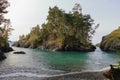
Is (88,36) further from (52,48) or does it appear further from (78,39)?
(52,48)

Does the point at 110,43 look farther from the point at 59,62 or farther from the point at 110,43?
the point at 59,62

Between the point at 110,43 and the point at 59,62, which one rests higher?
the point at 110,43

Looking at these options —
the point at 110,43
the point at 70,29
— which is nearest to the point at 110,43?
the point at 110,43

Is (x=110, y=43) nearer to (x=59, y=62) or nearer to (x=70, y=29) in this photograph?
(x=70, y=29)

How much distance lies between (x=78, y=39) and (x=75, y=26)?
318 inches

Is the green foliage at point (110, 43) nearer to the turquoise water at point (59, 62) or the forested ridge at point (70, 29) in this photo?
the forested ridge at point (70, 29)

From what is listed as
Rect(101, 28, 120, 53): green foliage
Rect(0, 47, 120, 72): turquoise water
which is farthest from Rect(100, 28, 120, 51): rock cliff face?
Rect(0, 47, 120, 72): turquoise water

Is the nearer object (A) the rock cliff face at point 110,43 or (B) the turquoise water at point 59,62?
(B) the turquoise water at point 59,62

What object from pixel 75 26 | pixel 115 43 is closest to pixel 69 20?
pixel 75 26

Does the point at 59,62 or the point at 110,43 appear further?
the point at 110,43

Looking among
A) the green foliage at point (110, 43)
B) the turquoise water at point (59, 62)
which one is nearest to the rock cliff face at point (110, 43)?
the green foliage at point (110, 43)

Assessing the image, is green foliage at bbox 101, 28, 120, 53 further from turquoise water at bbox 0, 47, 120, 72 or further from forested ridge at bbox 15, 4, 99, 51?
turquoise water at bbox 0, 47, 120, 72

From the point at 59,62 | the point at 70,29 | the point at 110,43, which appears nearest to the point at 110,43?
the point at 110,43

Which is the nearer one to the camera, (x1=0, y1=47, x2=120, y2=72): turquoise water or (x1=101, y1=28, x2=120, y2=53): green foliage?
(x1=0, y1=47, x2=120, y2=72): turquoise water
